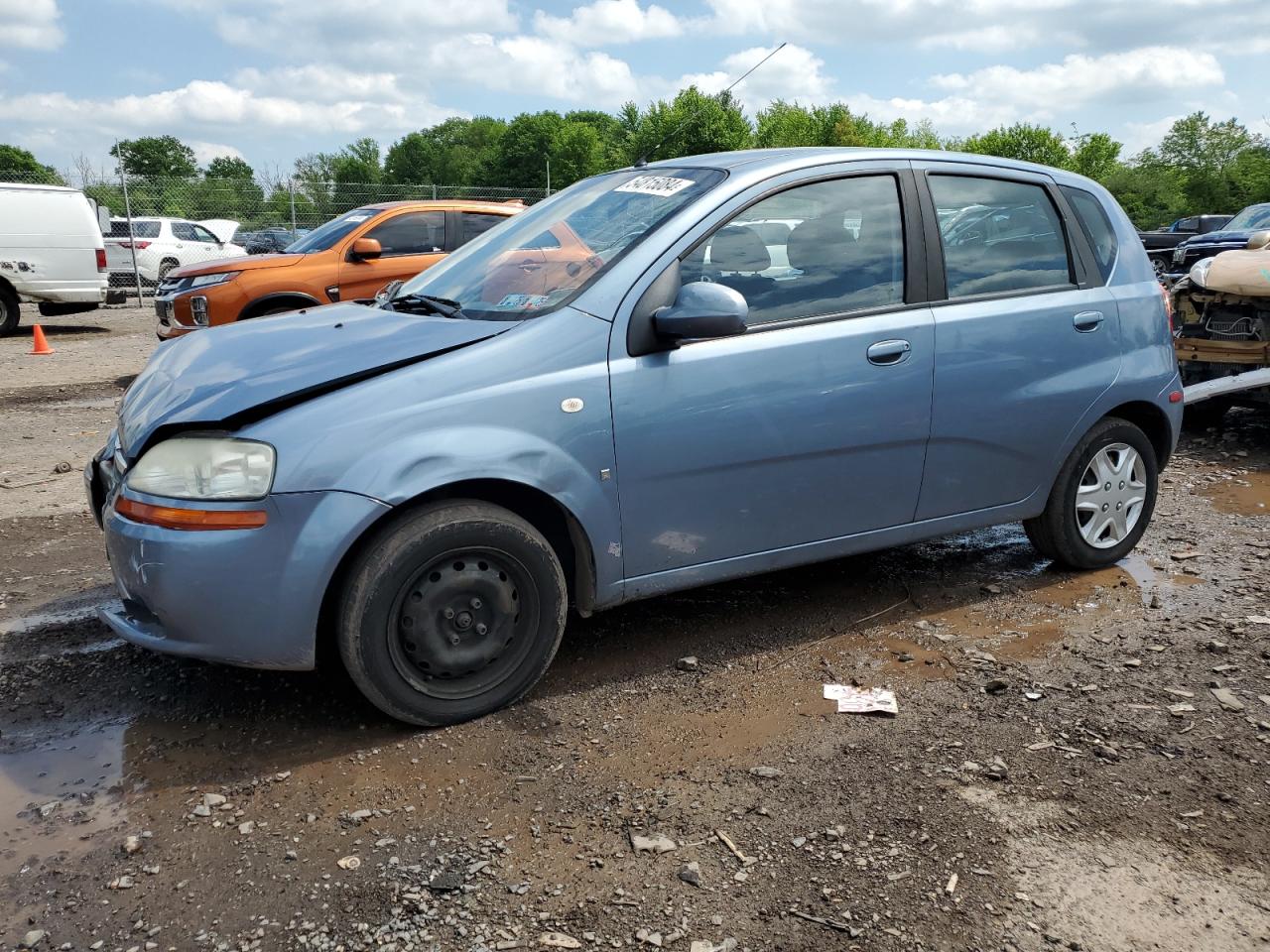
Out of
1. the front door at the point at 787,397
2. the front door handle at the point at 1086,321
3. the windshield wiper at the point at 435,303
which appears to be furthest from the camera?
the front door handle at the point at 1086,321

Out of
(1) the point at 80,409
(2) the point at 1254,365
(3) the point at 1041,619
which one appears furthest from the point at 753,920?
(1) the point at 80,409

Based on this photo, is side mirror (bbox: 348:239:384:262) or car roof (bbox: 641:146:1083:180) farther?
side mirror (bbox: 348:239:384:262)

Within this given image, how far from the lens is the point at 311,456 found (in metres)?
3.12

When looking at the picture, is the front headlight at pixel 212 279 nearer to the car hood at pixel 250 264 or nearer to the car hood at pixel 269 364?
the car hood at pixel 250 264

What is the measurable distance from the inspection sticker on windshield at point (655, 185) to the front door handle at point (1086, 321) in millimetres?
1779

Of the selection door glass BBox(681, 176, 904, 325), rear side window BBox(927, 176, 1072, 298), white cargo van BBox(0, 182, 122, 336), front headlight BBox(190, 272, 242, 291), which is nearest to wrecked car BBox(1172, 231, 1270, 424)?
rear side window BBox(927, 176, 1072, 298)

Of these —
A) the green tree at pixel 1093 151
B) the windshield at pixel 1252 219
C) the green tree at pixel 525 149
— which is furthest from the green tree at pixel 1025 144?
the windshield at pixel 1252 219

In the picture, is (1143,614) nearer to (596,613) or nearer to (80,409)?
(596,613)

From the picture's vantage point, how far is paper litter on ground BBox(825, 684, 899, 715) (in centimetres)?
364

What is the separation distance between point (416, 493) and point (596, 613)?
4.94ft

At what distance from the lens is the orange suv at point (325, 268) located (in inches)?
385

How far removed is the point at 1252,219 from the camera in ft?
63.4

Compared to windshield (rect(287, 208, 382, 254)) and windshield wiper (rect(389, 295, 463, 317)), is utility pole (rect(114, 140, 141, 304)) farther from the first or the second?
windshield wiper (rect(389, 295, 463, 317))

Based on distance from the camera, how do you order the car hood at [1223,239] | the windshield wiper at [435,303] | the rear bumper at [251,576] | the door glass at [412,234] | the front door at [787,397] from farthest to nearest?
the car hood at [1223,239] → the door glass at [412,234] → the windshield wiper at [435,303] → the front door at [787,397] → the rear bumper at [251,576]
